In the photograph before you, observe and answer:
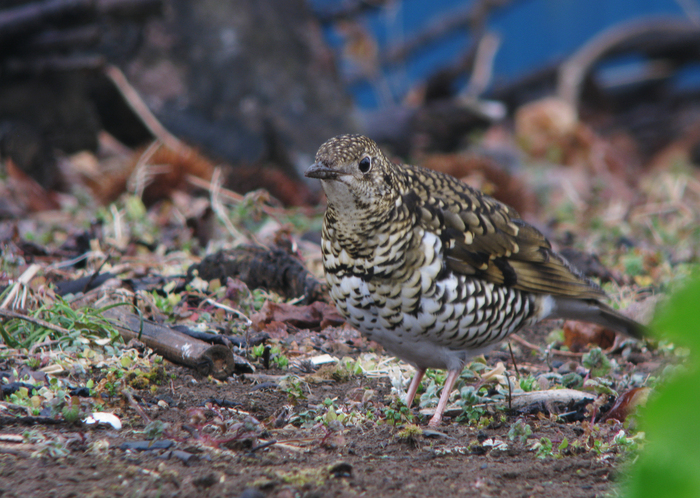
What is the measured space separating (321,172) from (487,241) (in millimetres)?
936

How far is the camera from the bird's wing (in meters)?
3.00

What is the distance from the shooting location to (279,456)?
7.77ft

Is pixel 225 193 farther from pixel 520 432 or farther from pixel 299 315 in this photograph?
pixel 520 432

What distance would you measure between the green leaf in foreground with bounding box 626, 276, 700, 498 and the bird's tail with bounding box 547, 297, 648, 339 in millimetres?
2896

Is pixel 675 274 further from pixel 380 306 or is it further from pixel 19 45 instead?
pixel 19 45

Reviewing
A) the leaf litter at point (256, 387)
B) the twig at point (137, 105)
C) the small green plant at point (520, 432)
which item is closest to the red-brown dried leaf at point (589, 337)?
the leaf litter at point (256, 387)

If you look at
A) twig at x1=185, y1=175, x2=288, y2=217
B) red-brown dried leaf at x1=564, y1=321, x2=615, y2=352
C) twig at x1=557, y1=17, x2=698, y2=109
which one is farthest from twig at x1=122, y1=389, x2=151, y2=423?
twig at x1=557, y1=17, x2=698, y2=109

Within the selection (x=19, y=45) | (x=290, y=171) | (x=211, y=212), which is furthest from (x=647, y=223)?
(x=19, y=45)

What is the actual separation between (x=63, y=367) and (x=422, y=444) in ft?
4.96

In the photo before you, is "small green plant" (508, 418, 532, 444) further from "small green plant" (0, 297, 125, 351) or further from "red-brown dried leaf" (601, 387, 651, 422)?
"small green plant" (0, 297, 125, 351)

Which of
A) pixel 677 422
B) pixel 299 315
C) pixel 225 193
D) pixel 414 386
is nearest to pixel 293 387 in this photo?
pixel 414 386

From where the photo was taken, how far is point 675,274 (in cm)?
503

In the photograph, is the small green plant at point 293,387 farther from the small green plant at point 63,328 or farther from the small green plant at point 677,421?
the small green plant at point 677,421

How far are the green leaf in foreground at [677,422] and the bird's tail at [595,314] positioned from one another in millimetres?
2896
